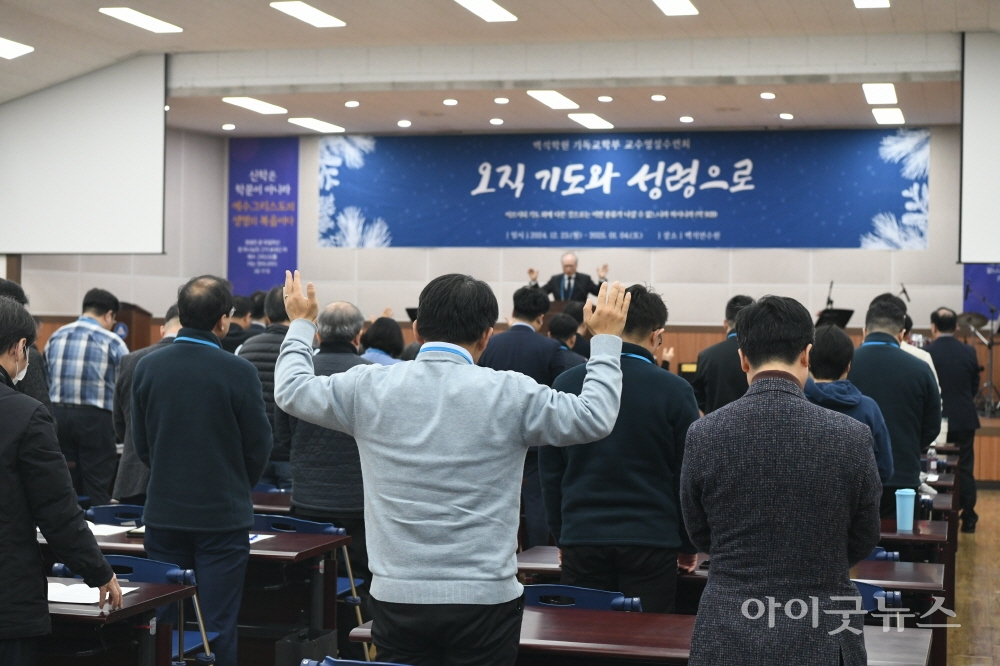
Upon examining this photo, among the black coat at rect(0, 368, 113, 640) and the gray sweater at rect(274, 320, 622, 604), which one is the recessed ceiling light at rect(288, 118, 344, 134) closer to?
the black coat at rect(0, 368, 113, 640)

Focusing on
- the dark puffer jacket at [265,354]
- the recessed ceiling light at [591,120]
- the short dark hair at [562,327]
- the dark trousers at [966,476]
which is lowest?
the dark trousers at [966,476]

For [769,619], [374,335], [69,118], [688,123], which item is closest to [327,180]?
[69,118]

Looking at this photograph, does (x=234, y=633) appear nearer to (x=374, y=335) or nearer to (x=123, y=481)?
(x=123, y=481)

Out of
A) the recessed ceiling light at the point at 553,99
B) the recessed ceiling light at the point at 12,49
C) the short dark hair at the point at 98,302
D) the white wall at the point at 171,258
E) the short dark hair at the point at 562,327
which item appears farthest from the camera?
the white wall at the point at 171,258

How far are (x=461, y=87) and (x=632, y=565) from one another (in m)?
8.64

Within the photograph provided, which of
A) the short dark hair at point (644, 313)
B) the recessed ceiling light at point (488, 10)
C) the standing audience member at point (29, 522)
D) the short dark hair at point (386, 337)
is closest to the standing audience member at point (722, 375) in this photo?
the short dark hair at point (386, 337)

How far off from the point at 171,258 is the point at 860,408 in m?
12.0

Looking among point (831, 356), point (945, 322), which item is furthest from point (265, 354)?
point (945, 322)

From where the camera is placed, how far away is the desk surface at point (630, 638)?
101 inches

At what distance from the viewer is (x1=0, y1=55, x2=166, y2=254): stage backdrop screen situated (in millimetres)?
11852

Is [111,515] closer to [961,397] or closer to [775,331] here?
[775,331]

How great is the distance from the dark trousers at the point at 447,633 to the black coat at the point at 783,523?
0.40 metres

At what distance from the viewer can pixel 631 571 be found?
11.3 feet

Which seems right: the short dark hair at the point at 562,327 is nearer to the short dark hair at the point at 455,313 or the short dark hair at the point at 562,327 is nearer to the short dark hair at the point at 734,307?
the short dark hair at the point at 734,307
